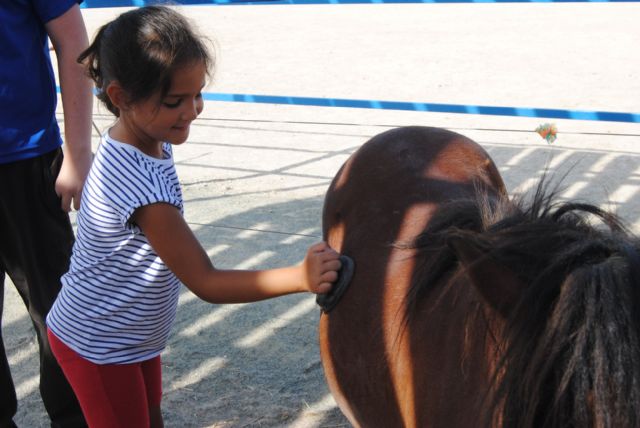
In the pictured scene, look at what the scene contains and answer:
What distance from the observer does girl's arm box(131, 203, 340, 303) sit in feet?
5.95

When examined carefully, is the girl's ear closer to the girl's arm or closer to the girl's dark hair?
the girl's dark hair

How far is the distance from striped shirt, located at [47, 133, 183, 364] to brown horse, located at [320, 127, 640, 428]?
1.50ft

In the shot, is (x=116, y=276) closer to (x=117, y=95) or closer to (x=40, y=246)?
(x=117, y=95)

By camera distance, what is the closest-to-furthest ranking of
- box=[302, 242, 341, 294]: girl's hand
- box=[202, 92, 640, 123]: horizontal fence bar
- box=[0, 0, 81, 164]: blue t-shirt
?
box=[302, 242, 341, 294]: girl's hand → box=[0, 0, 81, 164]: blue t-shirt → box=[202, 92, 640, 123]: horizontal fence bar

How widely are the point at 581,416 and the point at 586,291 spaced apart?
0.18 meters

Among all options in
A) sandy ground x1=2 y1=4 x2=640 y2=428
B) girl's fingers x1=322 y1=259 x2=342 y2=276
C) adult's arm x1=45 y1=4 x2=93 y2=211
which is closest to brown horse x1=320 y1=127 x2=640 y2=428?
girl's fingers x1=322 y1=259 x2=342 y2=276

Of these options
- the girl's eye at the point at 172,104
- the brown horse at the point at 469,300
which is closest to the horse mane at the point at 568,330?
the brown horse at the point at 469,300

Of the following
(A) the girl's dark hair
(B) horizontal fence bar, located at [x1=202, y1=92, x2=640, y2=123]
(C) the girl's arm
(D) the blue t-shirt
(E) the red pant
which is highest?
(A) the girl's dark hair

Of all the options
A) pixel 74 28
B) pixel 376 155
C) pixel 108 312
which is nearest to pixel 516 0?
Answer: pixel 376 155

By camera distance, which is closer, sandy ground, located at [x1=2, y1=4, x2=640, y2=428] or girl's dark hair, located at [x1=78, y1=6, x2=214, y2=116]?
girl's dark hair, located at [x1=78, y1=6, x2=214, y2=116]

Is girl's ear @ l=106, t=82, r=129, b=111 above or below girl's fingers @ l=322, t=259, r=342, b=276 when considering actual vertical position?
above

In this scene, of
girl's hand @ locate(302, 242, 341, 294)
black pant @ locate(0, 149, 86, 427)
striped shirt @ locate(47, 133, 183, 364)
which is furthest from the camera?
black pant @ locate(0, 149, 86, 427)

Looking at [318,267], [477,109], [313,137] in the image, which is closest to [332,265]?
[318,267]

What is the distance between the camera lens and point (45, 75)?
2342 millimetres
